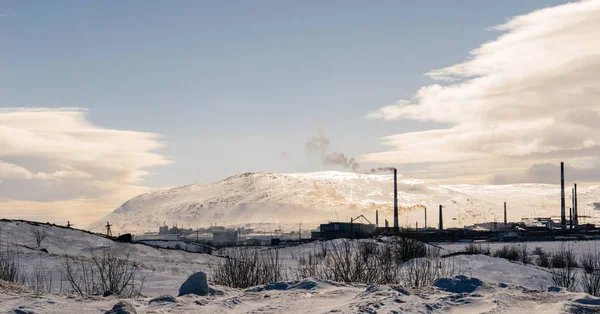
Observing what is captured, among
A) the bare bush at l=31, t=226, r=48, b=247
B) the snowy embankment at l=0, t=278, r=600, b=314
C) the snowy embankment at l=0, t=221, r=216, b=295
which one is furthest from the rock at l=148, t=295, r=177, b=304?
the bare bush at l=31, t=226, r=48, b=247

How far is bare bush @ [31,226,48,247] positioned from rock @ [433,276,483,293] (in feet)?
97.5

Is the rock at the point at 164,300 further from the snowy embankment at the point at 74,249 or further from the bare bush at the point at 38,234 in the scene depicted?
the bare bush at the point at 38,234

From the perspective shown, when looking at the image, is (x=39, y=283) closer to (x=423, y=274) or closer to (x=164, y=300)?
(x=164, y=300)

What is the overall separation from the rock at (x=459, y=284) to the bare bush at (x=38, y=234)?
2972cm

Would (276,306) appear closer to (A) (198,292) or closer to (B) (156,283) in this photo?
(A) (198,292)

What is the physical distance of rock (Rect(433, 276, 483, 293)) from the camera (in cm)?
1330

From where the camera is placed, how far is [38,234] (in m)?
38.4

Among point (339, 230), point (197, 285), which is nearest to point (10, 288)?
point (197, 285)

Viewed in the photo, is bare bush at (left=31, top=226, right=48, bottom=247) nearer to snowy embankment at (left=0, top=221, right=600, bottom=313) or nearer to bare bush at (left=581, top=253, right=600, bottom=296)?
snowy embankment at (left=0, top=221, right=600, bottom=313)

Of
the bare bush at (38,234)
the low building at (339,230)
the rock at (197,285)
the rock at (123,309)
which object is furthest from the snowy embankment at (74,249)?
the low building at (339,230)

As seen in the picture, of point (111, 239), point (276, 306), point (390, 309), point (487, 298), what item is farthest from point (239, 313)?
point (111, 239)

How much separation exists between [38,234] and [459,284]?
1227 inches

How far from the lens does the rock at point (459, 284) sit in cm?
1330

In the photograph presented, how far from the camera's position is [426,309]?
11.1 metres
